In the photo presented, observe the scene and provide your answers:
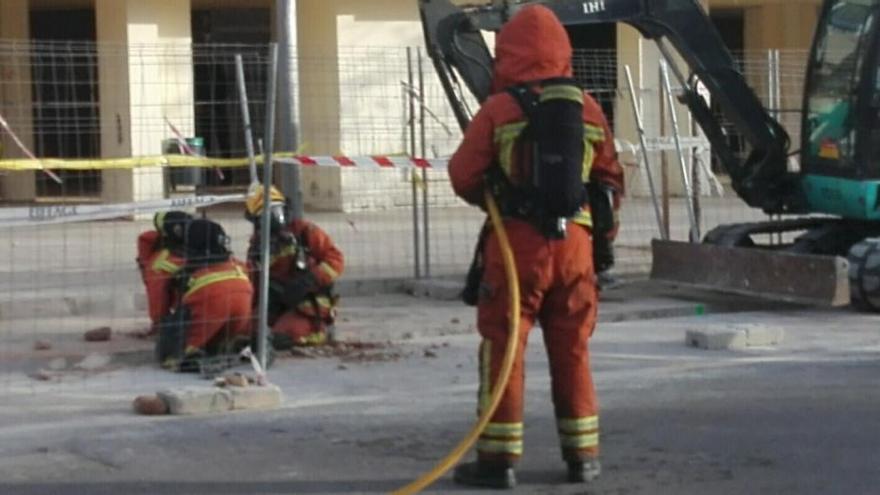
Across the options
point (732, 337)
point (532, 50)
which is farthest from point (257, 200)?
point (532, 50)

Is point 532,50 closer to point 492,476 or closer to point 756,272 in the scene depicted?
point 492,476

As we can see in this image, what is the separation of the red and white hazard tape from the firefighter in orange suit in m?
Answer: 0.81

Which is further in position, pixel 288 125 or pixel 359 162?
pixel 288 125

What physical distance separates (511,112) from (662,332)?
5.39 m

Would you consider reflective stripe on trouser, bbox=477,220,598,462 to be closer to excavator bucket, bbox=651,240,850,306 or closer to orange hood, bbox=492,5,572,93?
orange hood, bbox=492,5,572,93

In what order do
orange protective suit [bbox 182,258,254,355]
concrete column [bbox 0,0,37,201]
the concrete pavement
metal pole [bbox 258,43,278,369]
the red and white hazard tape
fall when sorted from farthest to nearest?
concrete column [bbox 0,0,37,201], the red and white hazard tape, orange protective suit [bbox 182,258,254,355], metal pole [bbox 258,43,278,369], the concrete pavement

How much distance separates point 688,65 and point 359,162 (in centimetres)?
348

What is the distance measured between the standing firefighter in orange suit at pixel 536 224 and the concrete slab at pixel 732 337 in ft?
13.4

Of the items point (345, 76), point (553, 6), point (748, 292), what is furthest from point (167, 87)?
point (748, 292)

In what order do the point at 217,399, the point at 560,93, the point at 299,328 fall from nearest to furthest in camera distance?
the point at 560,93
the point at 217,399
the point at 299,328

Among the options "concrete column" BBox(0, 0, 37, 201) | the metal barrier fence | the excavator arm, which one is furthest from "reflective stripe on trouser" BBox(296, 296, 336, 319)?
"concrete column" BBox(0, 0, 37, 201)

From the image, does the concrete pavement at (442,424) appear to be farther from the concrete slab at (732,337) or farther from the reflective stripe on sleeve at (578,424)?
the reflective stripe on sleeve at (578,424)

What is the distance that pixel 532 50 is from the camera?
309 inches

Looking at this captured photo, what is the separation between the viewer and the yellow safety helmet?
11513 mm
